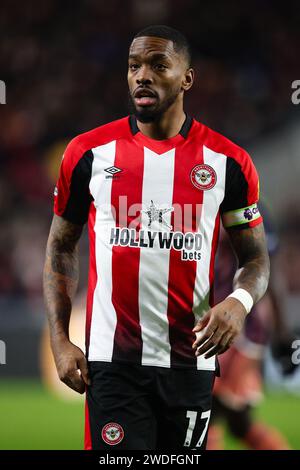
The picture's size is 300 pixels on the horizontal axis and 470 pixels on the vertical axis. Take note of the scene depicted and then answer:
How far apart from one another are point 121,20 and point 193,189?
12.2 meters

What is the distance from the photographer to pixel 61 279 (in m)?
3.48

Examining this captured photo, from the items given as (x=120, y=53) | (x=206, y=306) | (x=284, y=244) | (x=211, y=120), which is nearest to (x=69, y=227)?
(x=206, y=306)

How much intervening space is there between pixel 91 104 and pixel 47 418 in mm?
6801

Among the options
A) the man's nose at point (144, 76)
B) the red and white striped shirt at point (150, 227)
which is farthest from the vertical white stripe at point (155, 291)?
the man's nose at point (144, 76)

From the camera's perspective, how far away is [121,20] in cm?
1510

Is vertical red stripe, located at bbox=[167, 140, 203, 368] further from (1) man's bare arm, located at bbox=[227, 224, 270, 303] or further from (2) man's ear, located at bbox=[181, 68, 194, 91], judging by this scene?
(2) man's ear, located at bbox=[181, 68, 194, 91]

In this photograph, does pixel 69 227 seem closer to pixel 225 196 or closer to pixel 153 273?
pixel 153 273

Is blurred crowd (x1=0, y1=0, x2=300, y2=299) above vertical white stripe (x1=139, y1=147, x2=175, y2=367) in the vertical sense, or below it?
above

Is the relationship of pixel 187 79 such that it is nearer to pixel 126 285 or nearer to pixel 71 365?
pixel 126 285

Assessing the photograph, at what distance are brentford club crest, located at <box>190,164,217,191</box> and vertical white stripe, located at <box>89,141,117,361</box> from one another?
313 mm

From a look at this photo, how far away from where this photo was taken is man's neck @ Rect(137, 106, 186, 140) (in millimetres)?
3475

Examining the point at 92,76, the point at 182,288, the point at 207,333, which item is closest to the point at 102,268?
the point at 182,288

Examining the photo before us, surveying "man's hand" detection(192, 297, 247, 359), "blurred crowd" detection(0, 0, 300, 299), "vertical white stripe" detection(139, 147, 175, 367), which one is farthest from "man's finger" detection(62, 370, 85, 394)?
"blurred crowd" detection(0, 0, 300, 299)

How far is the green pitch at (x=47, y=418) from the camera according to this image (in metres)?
7.31
